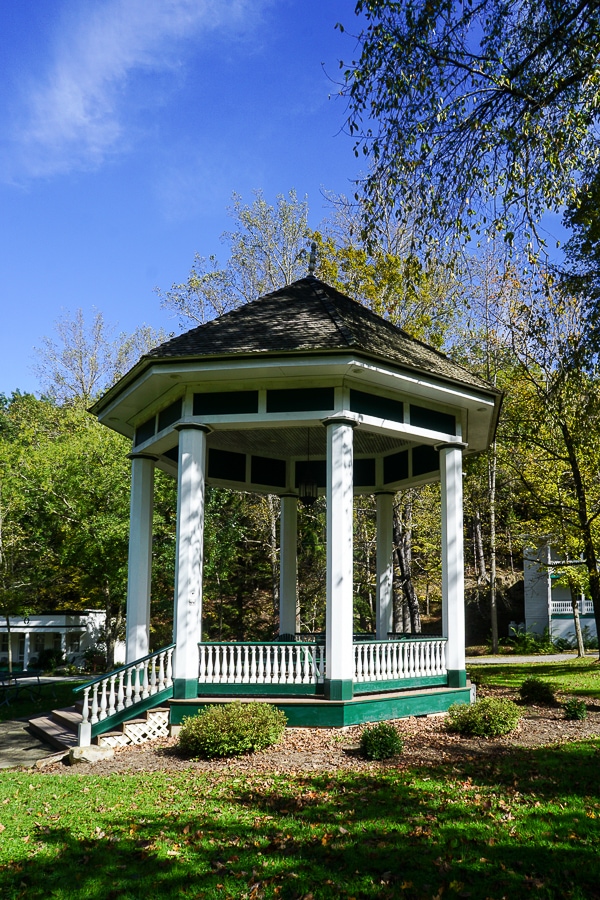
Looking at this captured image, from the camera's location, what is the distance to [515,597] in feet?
129

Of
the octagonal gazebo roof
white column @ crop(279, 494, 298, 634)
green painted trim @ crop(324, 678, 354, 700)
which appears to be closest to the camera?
green painted trim @ crop(324, 678, 354, 700)

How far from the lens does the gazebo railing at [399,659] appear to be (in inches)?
438

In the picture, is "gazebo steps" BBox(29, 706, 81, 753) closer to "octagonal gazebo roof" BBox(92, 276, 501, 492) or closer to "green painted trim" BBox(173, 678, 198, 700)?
"green painted trim" BBox(173, 678, 198, 700)

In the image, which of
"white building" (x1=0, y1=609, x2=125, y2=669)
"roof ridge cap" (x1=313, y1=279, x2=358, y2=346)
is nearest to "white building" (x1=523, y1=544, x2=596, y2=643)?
"white building" (x1=0, y1=609, x2=125, y2=669)

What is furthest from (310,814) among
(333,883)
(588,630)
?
(588,630)

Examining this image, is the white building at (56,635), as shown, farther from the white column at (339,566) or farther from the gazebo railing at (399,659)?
the white column at (339,566)

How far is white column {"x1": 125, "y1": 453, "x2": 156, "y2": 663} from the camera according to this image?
12898mm

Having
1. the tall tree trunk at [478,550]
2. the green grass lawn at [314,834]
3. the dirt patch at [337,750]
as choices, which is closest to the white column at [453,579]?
the dirt patch at [337,750]

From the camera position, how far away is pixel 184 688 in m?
10.7

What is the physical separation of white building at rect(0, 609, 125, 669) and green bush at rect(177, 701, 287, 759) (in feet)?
72.1

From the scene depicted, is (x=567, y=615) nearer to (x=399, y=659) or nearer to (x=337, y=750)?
(x=399, y=659)

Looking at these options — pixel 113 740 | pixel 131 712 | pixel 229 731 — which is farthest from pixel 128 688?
pixel 229 731

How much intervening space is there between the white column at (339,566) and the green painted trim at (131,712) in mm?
2513

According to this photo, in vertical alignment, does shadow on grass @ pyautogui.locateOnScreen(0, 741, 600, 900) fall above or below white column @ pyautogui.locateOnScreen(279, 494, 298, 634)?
below
